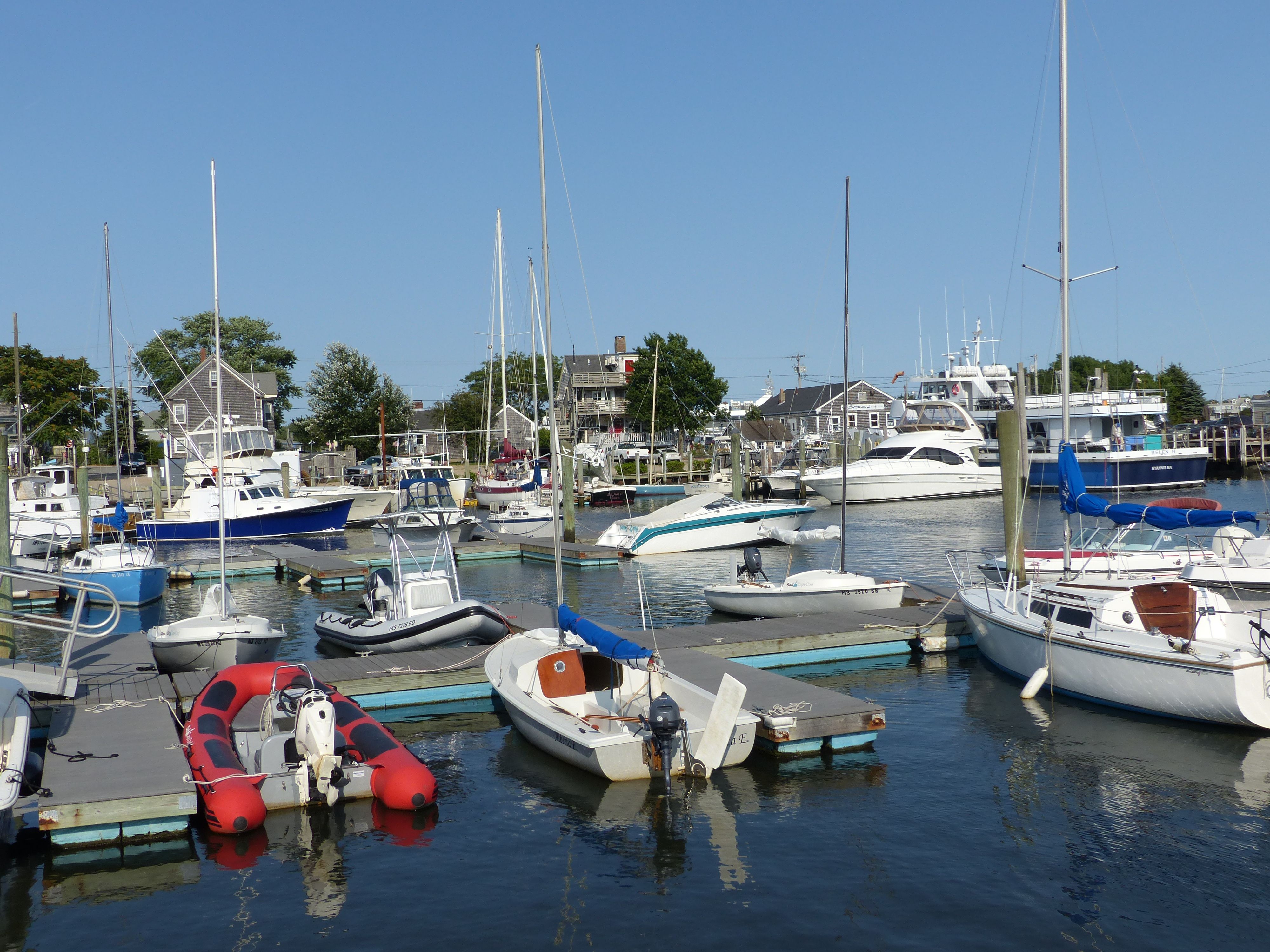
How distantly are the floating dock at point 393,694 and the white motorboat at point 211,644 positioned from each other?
0.44 metres

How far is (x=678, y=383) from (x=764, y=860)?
79691 millimetres

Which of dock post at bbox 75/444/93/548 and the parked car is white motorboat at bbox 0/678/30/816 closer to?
dock post at bbox 75/444/93/548

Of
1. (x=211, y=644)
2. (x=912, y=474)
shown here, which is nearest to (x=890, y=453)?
(x=912, y=474)

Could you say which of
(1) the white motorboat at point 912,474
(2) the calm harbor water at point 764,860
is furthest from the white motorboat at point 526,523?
(2) the calm harbor water at point 764,860

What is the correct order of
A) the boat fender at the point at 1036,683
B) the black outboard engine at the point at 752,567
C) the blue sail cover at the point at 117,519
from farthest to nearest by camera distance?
the blue sail cover at the point at 117,519 → the black outboard engine at the point at 752,567 → the boat fender at the point at 1036,683

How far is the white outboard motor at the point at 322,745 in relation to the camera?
428 inches

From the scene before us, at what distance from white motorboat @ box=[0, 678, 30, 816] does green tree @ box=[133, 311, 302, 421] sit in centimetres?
7840

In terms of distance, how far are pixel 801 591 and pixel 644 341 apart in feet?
234

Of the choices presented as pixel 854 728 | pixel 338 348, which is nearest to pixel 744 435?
pixel 338 348

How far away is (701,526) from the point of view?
3400 centimetres

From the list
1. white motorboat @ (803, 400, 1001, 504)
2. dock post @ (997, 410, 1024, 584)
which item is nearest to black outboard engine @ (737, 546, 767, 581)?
dock post @ (997, 410, 1024, 584)

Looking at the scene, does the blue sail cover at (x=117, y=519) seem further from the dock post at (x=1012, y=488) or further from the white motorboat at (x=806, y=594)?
the dock post at (x=1012, y=488)

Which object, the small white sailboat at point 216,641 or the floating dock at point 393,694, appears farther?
the small white sailboat at point 216,641

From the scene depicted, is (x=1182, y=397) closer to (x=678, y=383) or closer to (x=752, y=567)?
(x=678, y=383)
